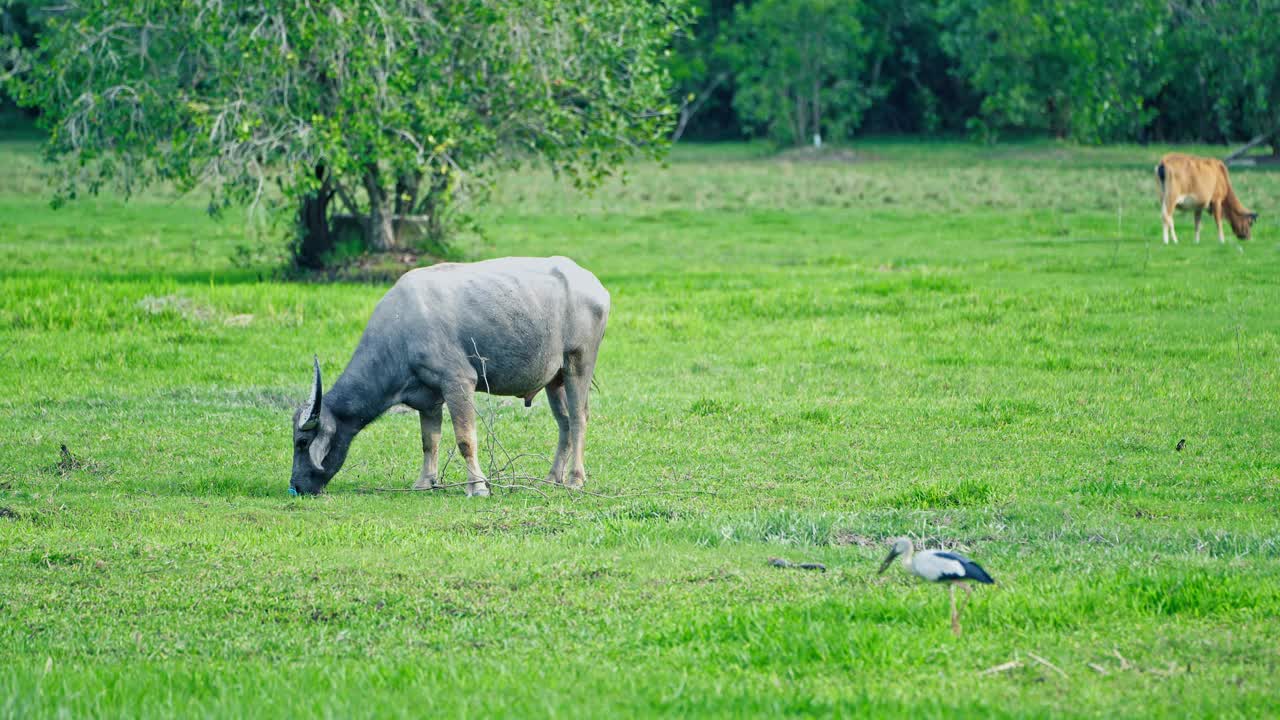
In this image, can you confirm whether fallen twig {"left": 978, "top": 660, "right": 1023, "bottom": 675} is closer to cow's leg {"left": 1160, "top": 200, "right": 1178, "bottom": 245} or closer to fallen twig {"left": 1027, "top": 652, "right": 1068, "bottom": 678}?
fallen twig {"left": 1027, "top": 652, "right": 1068, "bottom": 678}

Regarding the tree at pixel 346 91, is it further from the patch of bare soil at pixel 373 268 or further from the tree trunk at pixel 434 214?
the patch of bare soil at pixel 373 268

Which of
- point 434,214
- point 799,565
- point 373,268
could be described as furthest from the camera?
point 434,214

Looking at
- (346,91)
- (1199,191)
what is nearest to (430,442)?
(346,91)

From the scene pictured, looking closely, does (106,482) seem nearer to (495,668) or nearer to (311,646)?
(311,646)

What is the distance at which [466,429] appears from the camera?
11.0 metres

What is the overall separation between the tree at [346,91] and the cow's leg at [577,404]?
33.0 ft

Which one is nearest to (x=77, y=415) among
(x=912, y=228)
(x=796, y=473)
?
(x=796, y=473)

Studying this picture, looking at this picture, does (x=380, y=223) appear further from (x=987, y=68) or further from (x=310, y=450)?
(x=987, y=68)

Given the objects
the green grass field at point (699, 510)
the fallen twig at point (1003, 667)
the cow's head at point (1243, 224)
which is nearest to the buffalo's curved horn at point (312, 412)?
the green grass field at point (699, 510)

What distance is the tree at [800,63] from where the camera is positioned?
218 ft

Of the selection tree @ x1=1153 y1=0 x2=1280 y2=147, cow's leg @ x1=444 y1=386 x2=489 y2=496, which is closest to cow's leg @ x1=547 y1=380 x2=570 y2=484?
cow's leg @ x1=444 y1=386 x2=489 y2=496

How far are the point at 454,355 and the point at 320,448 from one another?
1179mm

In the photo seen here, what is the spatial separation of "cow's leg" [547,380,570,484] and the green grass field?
0.93 feet

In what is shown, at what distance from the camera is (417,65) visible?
22328 millimetres
